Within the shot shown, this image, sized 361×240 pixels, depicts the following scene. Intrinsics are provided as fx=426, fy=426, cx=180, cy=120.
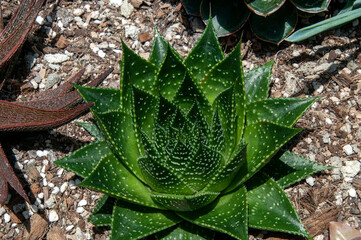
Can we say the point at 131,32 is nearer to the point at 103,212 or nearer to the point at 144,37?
the point at 144,37

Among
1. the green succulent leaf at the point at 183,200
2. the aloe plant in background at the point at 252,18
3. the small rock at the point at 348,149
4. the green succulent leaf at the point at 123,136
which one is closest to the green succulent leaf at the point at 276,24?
the aloe plant in background at the point at 252,18

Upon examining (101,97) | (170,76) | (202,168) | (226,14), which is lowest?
(202,168)

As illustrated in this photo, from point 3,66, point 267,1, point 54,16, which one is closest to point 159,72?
point 267,1

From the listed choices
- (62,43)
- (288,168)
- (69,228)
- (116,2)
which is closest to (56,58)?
(62,43)

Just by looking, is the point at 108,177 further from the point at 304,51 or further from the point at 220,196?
the point at 304,51

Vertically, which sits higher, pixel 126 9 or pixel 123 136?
Result: pixel 126 9

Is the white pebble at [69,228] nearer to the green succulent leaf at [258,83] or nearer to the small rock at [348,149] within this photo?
the green succulent leaf at [258,83]
